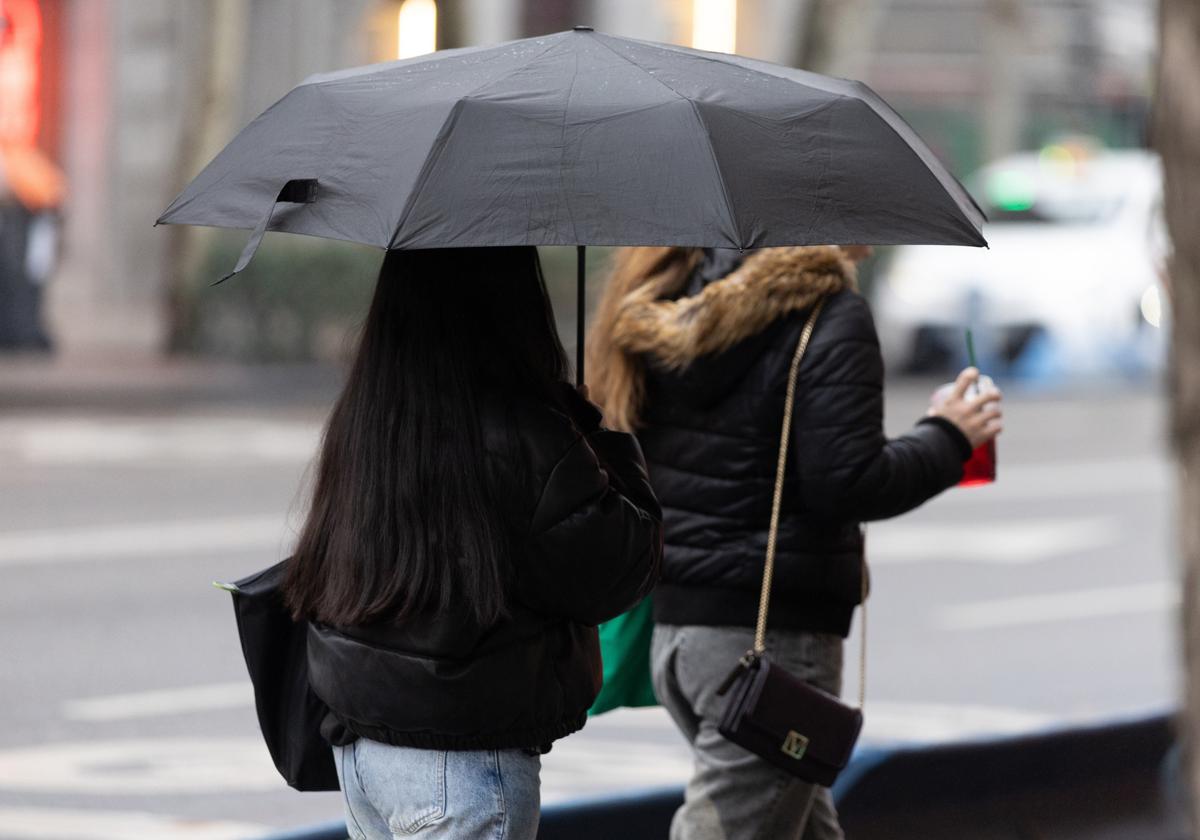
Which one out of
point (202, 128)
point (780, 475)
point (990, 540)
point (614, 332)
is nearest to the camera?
point (780, 475)

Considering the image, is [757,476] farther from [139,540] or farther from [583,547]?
[139,540]

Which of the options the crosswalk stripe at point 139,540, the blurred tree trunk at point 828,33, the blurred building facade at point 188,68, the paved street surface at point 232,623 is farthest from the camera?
the blurred tree trunk at point 828,33

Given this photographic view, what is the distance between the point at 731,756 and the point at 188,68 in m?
20.7

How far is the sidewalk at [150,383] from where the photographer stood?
50.9 ft

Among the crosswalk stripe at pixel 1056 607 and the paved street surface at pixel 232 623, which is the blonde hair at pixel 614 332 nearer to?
the paved street surface at pixel 232 623

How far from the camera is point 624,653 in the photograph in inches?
153

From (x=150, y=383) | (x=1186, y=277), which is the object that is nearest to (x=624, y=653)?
(x=1186, y=277)

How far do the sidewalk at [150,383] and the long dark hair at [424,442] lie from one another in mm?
12877

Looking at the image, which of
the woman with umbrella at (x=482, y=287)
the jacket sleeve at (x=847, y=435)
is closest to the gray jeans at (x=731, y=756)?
the jacket sleeve at (x=847, y=435)

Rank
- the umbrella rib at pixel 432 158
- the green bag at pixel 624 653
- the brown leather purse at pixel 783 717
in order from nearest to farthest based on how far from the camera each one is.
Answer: the umbrella rib at pixel 432 158 → the brown leather purse at pixel 783 717 → the green bag at pixel 624 653

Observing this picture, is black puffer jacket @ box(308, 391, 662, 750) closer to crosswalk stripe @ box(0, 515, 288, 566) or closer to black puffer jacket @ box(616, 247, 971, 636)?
black puffer jacket @ box(616, 247, 971, 636)

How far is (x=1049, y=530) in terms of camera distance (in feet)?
35.2

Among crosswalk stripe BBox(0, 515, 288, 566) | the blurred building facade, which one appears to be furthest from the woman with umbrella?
the blurred building facade

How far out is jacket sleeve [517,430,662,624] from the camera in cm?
272
